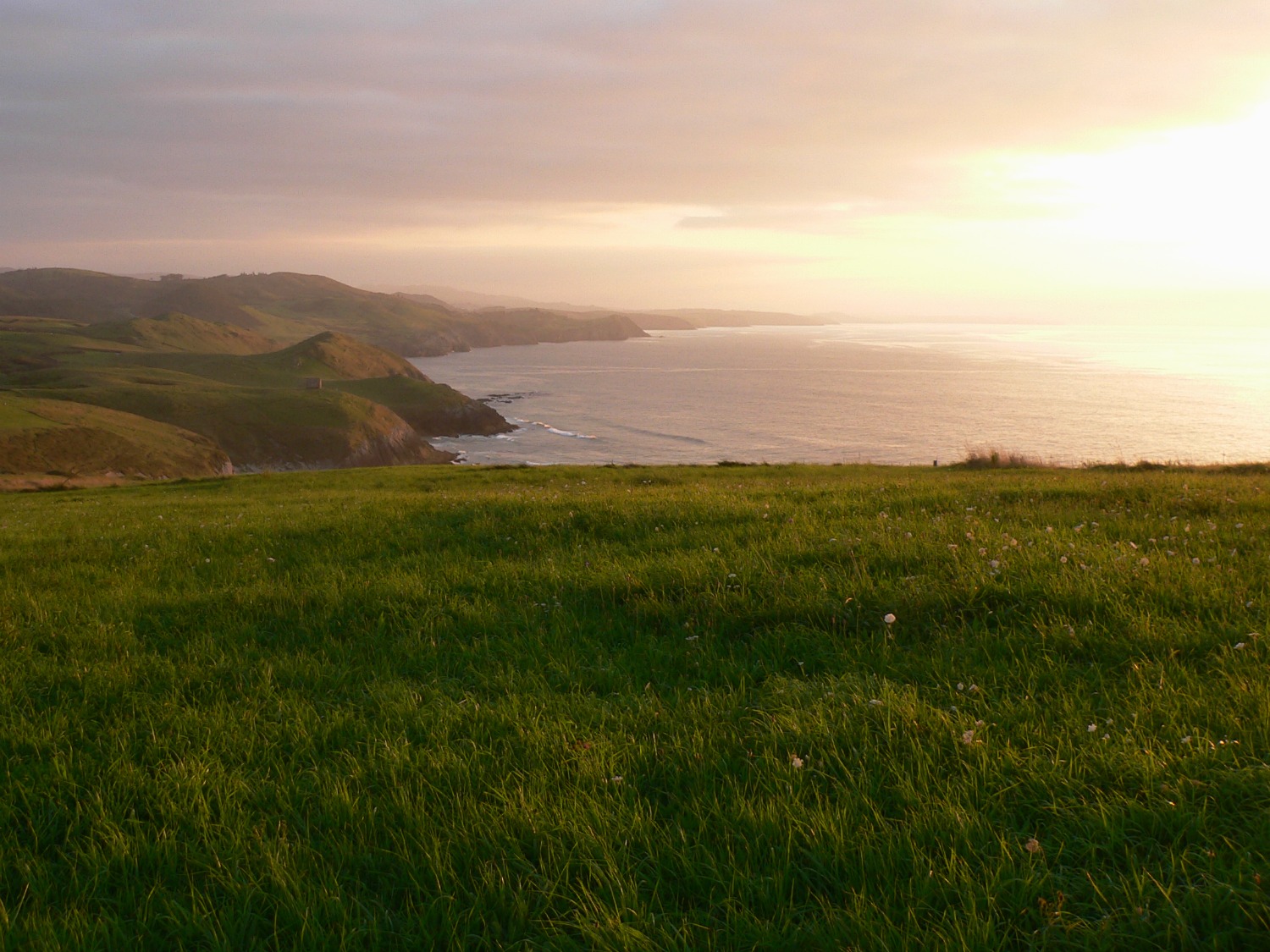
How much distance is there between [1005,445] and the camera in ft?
352

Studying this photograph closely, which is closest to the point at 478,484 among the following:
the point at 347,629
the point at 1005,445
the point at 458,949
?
the point at 347,629

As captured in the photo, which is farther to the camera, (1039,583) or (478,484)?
(478,484)

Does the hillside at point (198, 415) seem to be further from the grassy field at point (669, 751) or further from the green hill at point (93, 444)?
the grassy field at point (669, 751)

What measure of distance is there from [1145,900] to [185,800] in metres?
4.84

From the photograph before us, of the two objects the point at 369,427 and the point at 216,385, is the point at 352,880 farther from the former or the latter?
the point at 216,385

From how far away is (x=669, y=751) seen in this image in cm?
431

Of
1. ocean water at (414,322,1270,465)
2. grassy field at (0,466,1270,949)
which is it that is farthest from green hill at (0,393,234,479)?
grassy field at (0,466,1270,949)

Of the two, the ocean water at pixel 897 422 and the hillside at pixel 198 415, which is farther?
the ocean water at pixel 897 422

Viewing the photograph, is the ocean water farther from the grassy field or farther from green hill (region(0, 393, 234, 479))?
the grassy field

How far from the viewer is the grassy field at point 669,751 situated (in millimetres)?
3084

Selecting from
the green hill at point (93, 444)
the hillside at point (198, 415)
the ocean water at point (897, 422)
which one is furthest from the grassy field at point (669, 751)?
the hillside at point (198, 415)

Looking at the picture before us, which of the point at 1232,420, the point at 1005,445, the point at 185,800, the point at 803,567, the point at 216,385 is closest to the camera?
the point at 185,800

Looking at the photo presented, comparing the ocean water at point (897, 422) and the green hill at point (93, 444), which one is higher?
the ocean water at point (897, 422)

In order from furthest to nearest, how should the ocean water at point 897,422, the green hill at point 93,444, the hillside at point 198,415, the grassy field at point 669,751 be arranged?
the ocean water at point 897,422 < the hillside at point 198,415 < the green hill at point 93,444 < the grassy field at point 669,751
